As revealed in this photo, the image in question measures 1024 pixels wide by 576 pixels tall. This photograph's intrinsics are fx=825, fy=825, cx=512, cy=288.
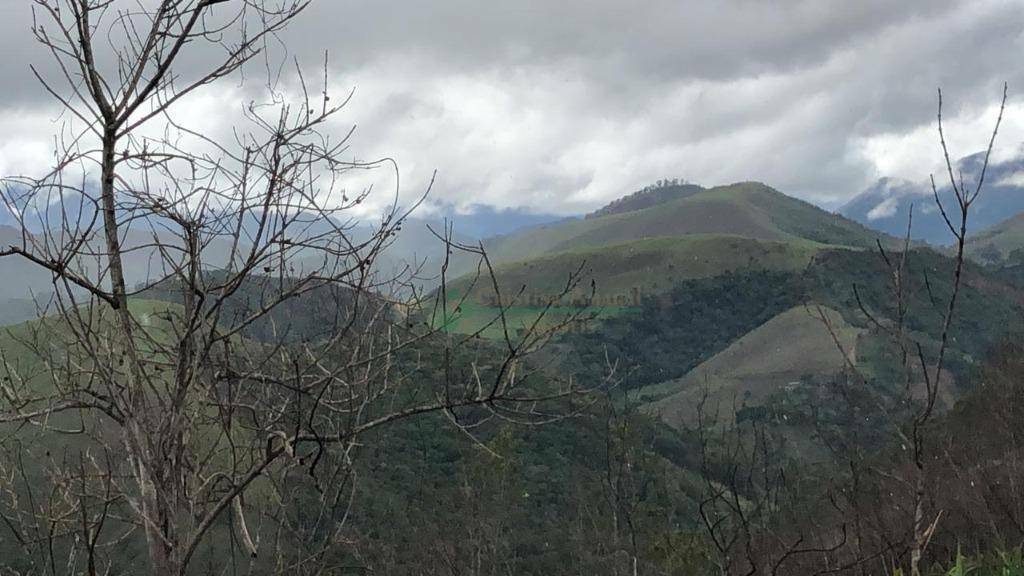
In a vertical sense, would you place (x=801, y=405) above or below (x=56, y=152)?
below

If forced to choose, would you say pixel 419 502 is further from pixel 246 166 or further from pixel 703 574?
pixel 246 166

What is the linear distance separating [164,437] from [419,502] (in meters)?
54.0

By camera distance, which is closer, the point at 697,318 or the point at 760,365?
the point at 760,365

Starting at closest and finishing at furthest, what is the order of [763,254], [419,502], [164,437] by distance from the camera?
[164,437] < [419,502] < [763,254]

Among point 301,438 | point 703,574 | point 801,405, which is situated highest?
point 301,438

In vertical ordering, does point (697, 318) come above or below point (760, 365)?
above

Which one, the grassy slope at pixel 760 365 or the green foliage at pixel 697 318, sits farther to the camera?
the green foliage at pixel 697 318

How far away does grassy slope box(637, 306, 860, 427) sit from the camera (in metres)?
125

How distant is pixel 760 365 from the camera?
144625 mm

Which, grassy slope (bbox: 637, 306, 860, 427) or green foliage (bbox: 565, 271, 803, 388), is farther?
green foliage (bbox: 565, 271, 803, 388)

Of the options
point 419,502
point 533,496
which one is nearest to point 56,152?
point 419,502

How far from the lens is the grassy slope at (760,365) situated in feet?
410

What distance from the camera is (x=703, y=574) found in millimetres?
30422

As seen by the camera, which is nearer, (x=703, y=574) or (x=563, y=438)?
(x=703, y=574)
